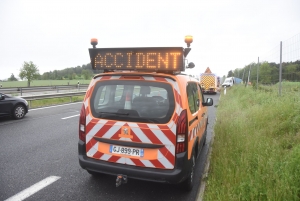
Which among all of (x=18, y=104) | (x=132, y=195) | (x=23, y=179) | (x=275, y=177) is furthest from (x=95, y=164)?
(x=18, y=104)

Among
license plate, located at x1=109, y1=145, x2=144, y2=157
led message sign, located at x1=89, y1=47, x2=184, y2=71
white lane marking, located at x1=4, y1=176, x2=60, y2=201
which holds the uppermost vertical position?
led message sign, located at x1=89, y1=47, x2=184, y2=71

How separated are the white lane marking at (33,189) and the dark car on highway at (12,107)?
6331 mm

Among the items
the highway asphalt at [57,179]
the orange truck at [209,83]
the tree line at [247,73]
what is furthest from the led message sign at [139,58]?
the orange truck at [209,83]

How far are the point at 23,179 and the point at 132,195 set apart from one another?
1.94 meters

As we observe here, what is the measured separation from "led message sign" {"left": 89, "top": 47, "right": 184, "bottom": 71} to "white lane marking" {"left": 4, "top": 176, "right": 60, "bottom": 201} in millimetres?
2057

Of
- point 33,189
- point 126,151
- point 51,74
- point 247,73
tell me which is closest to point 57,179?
point 33,189

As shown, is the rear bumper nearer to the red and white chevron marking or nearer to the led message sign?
the red and white chevron marking

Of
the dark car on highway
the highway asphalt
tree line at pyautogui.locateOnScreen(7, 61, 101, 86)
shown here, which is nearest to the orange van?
the highway asphalt

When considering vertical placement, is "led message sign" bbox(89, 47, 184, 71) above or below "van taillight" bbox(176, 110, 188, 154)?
above

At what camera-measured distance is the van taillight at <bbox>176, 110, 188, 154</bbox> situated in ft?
9.93

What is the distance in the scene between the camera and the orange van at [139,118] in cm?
304

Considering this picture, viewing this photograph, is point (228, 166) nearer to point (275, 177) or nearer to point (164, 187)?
point (275, 177)

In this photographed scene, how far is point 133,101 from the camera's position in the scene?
11.0 ft

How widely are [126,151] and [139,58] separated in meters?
1.39
